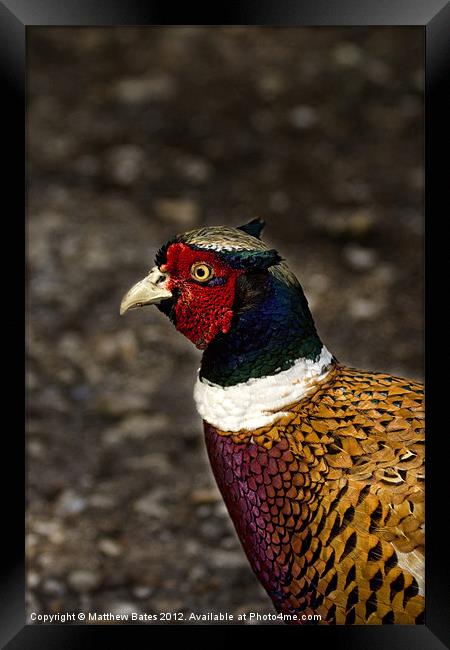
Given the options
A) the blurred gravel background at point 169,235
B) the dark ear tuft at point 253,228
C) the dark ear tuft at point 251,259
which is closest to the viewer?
the dark ear tuft at point 251,259

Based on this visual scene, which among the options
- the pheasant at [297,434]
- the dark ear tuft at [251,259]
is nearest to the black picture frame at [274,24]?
the pheasant at [297,434]

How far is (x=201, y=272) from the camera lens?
6.25 ft

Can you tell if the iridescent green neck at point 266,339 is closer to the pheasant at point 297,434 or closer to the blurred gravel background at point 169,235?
the pheasant at point 297,434

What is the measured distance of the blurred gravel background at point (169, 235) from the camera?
301 cm

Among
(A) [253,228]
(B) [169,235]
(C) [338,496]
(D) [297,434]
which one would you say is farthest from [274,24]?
(B) [169,235]

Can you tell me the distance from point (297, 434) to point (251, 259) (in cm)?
42

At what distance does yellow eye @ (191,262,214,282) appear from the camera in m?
1.90

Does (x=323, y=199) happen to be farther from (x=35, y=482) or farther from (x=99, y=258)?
(x=35, y=482)

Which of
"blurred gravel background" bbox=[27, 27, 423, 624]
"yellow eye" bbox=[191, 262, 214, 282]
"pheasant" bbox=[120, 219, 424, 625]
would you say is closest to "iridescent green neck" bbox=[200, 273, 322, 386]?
"pheasant" bbox=[120, 219, 424, 625]

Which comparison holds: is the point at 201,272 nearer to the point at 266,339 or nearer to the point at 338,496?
the point at 266,339

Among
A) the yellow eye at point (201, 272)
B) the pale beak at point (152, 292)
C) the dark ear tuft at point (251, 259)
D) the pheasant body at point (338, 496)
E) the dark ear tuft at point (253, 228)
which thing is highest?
the dark ear tuft at point (253, 228)

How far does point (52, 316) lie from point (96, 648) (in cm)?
209

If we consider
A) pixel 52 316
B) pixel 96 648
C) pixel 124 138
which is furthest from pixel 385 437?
pixel 124 138

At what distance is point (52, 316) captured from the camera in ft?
13.1
